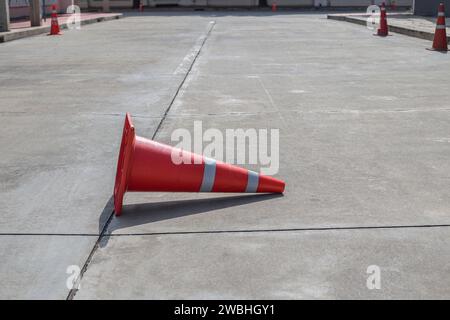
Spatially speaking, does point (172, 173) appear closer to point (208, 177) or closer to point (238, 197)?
point (208, 177)

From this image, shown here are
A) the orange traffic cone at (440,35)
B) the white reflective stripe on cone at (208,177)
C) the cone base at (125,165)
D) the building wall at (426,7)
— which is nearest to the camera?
the cone base at (125,165)

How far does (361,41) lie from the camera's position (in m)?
18.6

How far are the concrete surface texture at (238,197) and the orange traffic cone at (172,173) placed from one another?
10cm

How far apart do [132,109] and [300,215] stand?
13.6 feet

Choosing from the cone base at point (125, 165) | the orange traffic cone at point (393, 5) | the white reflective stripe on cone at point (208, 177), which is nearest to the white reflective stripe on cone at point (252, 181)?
the white reflective stripe on cone at point (208, 177)

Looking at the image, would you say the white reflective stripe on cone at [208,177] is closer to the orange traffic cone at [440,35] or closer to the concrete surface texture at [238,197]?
the concrete surface texture at [238,197]

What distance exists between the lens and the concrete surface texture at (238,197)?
→ 333 cm

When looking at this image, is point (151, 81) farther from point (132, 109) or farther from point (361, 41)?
point (361, 41)

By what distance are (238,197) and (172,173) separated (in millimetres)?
494

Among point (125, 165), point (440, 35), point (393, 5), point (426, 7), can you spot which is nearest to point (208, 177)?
point (125, 165)

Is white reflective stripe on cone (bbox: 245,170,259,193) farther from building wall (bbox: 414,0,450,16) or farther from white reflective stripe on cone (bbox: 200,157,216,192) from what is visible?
building wall (bbox: 414,0,450,16)

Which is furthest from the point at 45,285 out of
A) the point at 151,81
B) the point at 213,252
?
the point at 151,81

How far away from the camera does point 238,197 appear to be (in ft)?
15.3

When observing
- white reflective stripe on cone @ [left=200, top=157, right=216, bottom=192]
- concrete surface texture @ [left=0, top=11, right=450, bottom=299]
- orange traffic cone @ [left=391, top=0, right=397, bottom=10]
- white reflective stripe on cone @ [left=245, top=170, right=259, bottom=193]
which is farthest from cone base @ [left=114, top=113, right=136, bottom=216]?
orange traffic cone @ [left=391, top=0, right=397, bottom=10]
